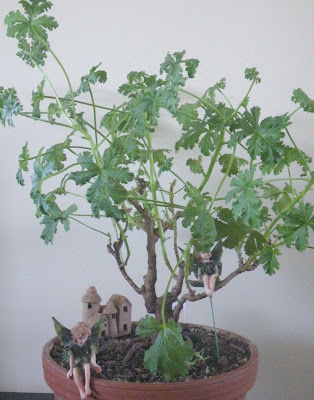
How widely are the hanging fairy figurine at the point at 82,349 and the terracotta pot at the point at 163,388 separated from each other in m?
0.02

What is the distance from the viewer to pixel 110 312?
123cm

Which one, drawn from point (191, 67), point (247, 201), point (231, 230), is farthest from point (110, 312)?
point (191, 67)

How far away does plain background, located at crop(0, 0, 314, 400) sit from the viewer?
1460mm

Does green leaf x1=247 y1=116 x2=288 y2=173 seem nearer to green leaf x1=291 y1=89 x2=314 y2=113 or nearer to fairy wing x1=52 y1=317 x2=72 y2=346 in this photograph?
green leaf x1=291 y1=89 x2=314 y2=113

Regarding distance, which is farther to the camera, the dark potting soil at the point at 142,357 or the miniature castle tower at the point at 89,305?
the miniature castle tower at the point at 89,305

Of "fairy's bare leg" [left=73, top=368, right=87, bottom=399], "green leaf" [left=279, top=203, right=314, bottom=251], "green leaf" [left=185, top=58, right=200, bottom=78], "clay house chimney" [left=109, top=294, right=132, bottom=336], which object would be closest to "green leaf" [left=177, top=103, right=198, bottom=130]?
"green leaf" [left=185, top=58, right=200, bottom=78]

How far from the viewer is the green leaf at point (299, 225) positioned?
3.23ft

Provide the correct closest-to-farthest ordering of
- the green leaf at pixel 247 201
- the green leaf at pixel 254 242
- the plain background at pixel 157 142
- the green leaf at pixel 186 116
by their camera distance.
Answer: the green leaf at pixel 247 201
the green leaf at pixel 254 242
the green leaf at pixel 186 116
the plain background at pixel 157 142

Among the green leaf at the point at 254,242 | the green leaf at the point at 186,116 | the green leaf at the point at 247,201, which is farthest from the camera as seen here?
the green leaf at the point at 186,116

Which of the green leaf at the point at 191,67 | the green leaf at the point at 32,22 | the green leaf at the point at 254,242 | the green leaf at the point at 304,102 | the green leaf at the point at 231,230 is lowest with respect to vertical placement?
the green leaf at the point at 254,242

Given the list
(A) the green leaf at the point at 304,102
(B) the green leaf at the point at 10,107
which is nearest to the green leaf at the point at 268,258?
(A) the green leaf at the point at 304,102

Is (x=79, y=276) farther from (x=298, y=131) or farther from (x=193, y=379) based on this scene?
(x=298, y=131)

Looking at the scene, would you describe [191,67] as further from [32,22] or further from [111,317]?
[111,317]

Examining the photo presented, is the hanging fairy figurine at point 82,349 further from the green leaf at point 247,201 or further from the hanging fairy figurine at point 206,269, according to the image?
the green leaf at point 247,201
